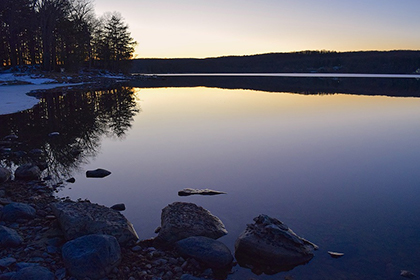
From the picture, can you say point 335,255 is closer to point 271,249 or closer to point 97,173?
point 271,249

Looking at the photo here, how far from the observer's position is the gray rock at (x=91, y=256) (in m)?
4.09

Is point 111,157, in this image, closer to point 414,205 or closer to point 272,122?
point 414,205

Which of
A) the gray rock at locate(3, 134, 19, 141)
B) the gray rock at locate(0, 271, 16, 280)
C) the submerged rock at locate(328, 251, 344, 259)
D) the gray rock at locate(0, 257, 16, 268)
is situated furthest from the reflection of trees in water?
the submerged rock at locate(328, 251, 344, 259)

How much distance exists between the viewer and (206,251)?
4.76 metres

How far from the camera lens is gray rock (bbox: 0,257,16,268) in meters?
4.09

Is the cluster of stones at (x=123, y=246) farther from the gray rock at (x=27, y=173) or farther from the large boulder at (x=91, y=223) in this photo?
the gray rock at (x=27, y=173)

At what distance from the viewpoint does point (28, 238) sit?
4980mm

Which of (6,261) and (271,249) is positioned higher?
(6,261)

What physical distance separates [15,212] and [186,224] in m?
3.16

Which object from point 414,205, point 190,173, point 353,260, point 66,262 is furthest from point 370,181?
point 66,262

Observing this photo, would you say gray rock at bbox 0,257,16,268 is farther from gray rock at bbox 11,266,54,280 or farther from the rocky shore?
gray rock at bbox 11,266,54,280

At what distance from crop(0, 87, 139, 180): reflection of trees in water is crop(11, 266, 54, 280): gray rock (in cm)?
453

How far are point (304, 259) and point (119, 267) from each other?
2.88m

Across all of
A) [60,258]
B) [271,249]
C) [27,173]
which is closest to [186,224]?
[271,249]
